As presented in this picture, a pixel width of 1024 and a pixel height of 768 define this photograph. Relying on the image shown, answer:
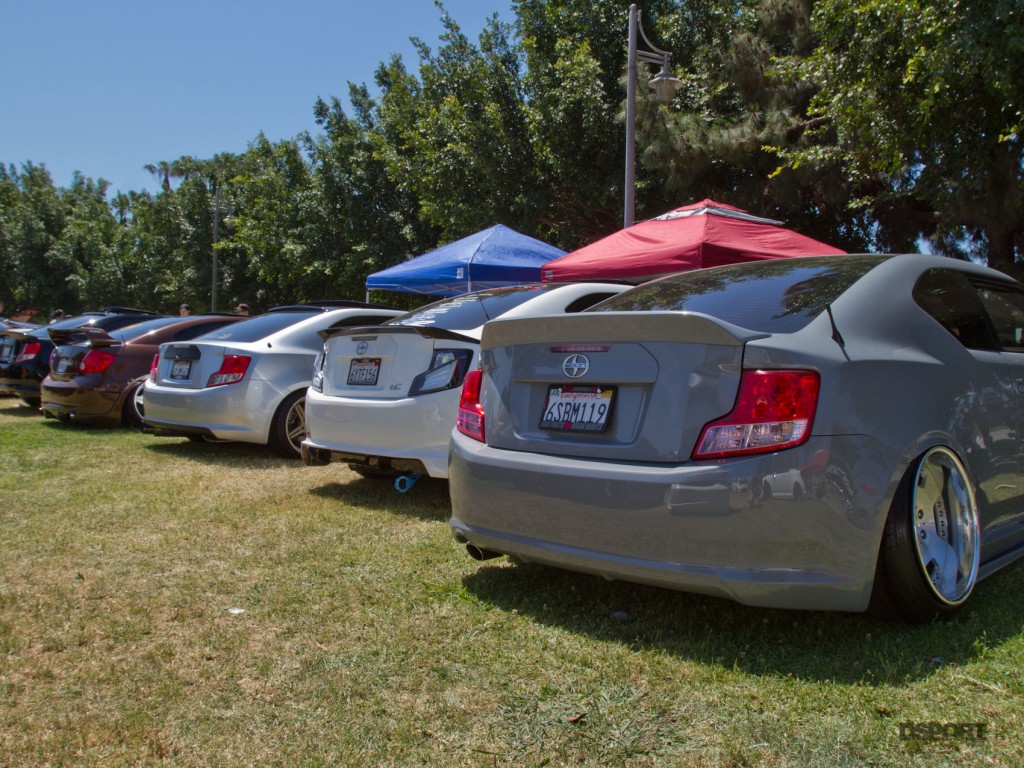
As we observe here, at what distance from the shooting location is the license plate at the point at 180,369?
7.62m

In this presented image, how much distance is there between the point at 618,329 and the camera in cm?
311

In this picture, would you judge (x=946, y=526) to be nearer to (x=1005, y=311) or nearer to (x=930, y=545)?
(x=930, y=545)

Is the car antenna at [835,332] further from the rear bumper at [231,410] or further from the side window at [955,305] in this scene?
the rear bumper at [231,410]

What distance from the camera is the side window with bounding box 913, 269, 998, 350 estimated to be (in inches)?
137

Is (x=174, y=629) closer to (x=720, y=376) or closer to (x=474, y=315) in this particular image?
(x=720, y=376)

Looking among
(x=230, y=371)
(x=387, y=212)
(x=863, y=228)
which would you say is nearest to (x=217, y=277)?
(x=387, y=212)

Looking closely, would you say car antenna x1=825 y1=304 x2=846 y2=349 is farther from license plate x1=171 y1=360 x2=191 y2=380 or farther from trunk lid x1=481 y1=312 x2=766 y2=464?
license plate x1=171 y1=360 x2=191 y2=380

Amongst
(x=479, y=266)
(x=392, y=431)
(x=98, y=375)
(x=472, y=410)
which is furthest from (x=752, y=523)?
(x=98, y=375)

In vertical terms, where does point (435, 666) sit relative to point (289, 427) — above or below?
above

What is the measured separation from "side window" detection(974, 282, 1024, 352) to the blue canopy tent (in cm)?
719

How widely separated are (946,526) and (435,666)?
1986mm

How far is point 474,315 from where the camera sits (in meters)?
5.55

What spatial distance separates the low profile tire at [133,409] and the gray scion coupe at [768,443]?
6.92 metres

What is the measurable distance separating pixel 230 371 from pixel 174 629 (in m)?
4.34
